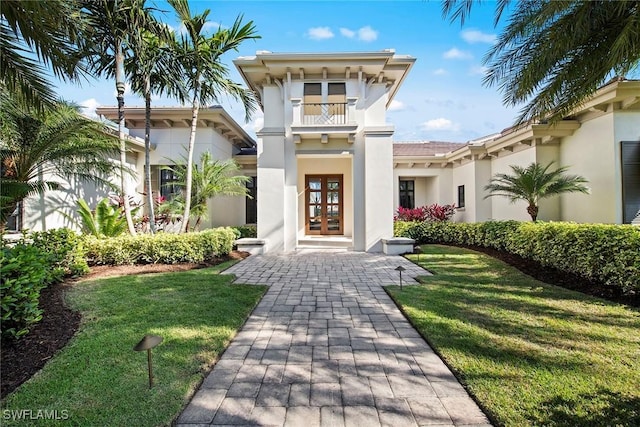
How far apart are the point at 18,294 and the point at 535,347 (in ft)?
19.2

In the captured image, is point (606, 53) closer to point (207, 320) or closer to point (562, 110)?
point (562, 110)

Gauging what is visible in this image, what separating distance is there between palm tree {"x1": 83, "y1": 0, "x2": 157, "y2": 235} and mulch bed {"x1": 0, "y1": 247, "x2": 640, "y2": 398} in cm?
314

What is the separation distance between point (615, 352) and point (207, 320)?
16.1 ft

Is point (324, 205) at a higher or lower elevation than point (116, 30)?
lower

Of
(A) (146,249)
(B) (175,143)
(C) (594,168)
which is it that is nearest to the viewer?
(A) (146,249)

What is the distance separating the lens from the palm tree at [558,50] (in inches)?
157

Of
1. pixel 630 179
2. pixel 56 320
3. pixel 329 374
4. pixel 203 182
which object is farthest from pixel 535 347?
pixel 203 182

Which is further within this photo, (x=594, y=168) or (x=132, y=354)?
(x=594, y=168)

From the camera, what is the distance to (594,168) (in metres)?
9.34

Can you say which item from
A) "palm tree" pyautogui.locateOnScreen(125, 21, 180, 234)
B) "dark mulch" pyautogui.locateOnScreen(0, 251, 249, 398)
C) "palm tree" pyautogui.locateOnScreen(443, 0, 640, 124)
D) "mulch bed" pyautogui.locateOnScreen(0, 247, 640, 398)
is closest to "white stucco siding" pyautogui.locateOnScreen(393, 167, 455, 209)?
"mulch bed" pyautogui.locateOnScreen(0, 247, 640, 398)

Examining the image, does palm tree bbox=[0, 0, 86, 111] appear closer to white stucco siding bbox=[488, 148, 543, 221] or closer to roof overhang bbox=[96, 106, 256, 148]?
roof overhang bbox=[96, 106, 256, 148]

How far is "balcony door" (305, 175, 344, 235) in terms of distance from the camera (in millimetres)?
13977

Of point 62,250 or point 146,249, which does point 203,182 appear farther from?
point 62,250

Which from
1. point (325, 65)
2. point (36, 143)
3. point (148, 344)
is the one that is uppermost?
point (325, 65)
